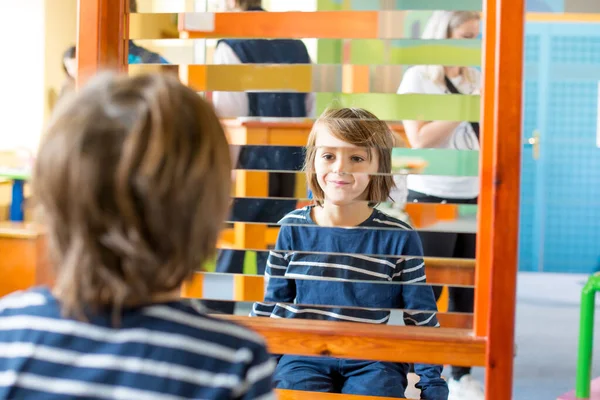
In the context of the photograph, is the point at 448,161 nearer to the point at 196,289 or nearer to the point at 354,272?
the point at 354,272

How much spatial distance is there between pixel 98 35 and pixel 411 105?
562 mm

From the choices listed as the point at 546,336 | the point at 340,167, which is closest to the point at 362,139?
the point at 340,167

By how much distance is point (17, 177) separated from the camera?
413cm

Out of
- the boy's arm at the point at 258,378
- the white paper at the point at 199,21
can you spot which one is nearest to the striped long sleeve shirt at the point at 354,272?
the white paper at the point at 199,21

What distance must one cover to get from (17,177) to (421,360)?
3.21m

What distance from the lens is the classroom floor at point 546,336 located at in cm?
317

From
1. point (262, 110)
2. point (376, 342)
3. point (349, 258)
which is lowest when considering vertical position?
point (376, 342)

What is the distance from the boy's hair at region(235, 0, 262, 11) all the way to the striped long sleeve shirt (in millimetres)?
381

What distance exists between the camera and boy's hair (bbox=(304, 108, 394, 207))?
1491 millimetres

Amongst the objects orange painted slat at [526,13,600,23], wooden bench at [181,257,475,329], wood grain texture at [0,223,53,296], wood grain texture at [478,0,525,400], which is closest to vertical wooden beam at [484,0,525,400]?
wood grain texture at [478,0,525,400]

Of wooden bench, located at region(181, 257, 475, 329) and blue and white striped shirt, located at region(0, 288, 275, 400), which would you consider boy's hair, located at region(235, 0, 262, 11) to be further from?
blue and white striped shirt, located at region(0, 288, 275, 400)

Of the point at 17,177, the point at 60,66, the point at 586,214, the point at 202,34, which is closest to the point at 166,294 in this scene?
the point at 202,34

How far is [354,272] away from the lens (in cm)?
156

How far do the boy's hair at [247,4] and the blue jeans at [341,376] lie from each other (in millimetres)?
704
